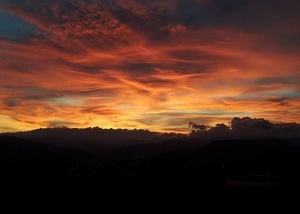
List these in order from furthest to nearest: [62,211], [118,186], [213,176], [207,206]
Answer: [213,176] < [118,186] < [207,206] < [62,211]

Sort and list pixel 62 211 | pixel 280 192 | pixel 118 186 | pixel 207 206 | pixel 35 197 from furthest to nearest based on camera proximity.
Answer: pixel 118 186 → pixel 280 192 → pixel 35 197 → pixel 207 206 → pixel 62 211

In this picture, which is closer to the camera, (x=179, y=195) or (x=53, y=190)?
(x=179, y=195)

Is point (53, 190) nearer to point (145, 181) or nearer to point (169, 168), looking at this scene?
point (145, 181)

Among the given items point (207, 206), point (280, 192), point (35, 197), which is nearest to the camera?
point (207, 206)

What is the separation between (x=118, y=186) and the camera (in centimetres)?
6625

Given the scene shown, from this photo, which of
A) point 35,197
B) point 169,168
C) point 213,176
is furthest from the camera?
point 169,168

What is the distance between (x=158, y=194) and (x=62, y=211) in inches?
692

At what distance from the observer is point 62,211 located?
44531 millimetres

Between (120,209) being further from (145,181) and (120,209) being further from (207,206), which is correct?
(145,181)

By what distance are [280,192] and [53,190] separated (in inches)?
1544

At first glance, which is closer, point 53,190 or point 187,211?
point 187,211

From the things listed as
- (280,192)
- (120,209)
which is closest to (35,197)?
(120,209)

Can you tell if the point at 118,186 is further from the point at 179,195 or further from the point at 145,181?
the point at 179,195

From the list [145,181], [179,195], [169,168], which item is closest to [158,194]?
[179,195]
